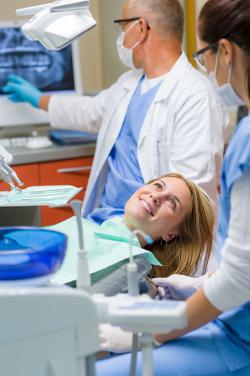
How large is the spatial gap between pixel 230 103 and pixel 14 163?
5.58 feet

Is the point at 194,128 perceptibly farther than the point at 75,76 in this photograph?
No

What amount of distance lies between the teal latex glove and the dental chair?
7.30 feet

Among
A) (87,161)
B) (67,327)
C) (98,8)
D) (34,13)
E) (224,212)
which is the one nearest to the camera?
(67,327)

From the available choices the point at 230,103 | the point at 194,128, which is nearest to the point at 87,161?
the point at 194,128

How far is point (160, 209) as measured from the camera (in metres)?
1.93

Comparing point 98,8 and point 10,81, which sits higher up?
point 98,8

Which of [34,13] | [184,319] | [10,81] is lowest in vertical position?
[184,319]

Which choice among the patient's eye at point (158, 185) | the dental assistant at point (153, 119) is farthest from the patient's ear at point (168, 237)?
the dental assistant at point (153, 119)

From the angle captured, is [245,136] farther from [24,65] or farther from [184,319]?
[24,65]

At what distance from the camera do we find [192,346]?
4.70ft

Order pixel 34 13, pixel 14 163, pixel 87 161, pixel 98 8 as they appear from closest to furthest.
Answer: pixel 34 13
pixel 14 163
pixel 87 161
pixel 98 8

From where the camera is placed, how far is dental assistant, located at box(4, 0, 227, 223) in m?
2.45

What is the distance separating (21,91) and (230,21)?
199cm

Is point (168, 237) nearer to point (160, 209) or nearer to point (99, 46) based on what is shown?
point (160, 209)
